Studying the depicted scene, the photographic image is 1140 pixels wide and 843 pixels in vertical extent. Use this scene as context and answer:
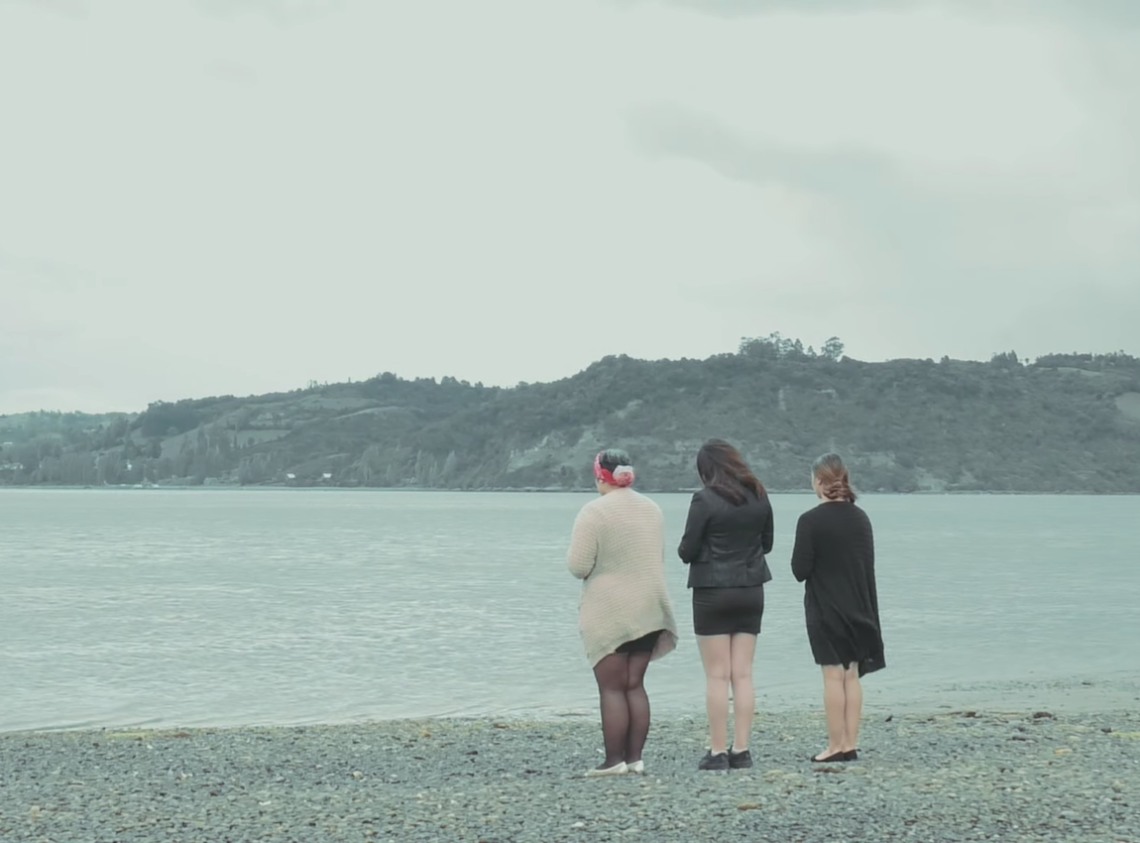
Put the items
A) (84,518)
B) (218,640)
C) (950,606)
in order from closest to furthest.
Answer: (218,640)
(950,606)
(84,518)

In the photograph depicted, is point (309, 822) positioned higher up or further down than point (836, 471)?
further down

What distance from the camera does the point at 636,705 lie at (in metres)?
10.2

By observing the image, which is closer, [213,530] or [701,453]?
[701,453]

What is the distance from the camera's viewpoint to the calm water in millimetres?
22312

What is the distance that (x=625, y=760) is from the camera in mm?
10453

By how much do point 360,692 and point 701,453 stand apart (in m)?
14.1

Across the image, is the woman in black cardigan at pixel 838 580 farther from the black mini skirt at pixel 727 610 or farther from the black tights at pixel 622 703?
the black tights at pixel 622 703

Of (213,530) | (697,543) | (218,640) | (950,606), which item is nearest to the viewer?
(697,543)

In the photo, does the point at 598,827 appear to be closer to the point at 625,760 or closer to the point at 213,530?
the point at 625,760

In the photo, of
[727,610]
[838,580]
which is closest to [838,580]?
[838,580]

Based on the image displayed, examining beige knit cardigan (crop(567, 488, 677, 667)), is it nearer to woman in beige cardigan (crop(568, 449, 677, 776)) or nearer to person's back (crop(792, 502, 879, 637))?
woman in beige cardigan (crop(568, 449, 677, 776))

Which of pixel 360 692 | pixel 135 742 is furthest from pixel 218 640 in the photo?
pixel 135 742

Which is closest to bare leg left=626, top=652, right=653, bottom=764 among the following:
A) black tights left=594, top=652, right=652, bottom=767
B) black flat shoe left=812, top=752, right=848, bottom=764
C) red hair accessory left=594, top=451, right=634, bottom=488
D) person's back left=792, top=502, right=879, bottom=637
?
black tights left=594, top=652, right=652, bottom=767

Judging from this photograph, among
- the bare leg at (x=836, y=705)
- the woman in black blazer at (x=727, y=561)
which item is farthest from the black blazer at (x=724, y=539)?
the bare leg at (x=836, y=705)
